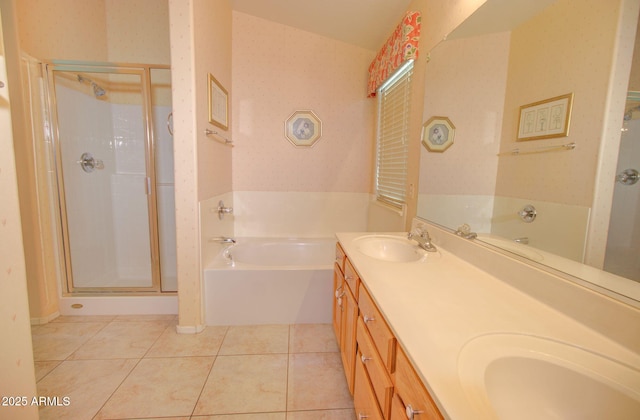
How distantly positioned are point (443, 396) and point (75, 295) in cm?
281

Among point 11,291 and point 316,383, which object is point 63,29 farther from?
point 316,383

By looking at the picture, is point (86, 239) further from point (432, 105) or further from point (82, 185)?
point (432, 105)

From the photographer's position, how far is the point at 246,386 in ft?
4.80

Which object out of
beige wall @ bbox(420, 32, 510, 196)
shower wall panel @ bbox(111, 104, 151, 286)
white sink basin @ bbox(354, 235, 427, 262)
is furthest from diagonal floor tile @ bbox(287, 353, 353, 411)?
shower wall panel @ bbox(111, 104, 151, 286)

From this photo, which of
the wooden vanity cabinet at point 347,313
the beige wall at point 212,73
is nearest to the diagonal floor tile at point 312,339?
the wooden vanity cabinet at point 347,313

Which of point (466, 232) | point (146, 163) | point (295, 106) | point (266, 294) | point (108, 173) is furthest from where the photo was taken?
point (295, 106)

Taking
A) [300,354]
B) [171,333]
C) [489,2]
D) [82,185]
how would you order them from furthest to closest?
[82,185] → [171,333] → [300,354] → [489,2]

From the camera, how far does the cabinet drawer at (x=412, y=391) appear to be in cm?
51

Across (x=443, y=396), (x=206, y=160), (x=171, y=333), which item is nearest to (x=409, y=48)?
(x=206, y=160)

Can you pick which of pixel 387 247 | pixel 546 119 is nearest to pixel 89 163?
pixel 387 247

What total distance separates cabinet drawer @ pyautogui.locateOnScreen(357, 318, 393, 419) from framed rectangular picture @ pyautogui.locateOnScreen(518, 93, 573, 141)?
899 millimetres

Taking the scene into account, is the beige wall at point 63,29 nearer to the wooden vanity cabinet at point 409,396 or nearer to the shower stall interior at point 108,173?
the shower stall interior at point 108,173

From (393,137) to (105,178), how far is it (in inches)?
110

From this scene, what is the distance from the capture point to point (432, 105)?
1562mm
